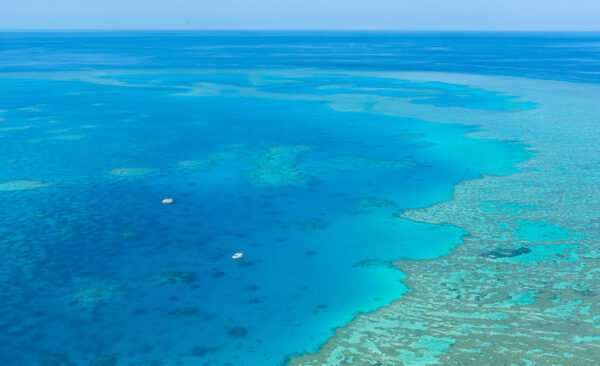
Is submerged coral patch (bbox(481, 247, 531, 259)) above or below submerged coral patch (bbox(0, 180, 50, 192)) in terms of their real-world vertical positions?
below

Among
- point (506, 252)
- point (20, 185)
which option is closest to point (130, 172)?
point (20, 185)

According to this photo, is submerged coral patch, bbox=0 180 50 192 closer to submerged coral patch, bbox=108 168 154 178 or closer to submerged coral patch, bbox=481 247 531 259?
submerged coral patch, bbox=108 168 154 178

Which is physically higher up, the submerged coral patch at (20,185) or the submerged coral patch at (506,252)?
the submerged coral patch at (20,185)

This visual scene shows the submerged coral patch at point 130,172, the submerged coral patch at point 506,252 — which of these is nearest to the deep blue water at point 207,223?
the submerged coral patch at point 130,172

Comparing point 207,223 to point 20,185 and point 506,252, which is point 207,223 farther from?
point 506,252

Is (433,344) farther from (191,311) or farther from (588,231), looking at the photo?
(588,231)

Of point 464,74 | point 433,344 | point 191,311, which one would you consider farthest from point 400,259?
point 464,74

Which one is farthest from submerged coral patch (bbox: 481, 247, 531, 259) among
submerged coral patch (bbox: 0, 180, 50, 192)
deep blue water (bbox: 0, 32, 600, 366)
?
submerged coral patch (bbox: 0, 180, 50, 192)

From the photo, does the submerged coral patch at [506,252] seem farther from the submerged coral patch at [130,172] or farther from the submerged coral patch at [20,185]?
the submerged coral patch at [20,185]
